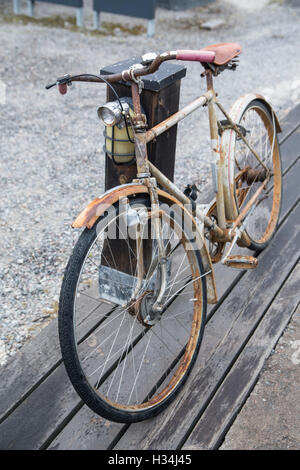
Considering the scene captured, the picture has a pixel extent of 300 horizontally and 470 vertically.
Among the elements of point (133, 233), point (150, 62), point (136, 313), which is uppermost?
point (150, 62)

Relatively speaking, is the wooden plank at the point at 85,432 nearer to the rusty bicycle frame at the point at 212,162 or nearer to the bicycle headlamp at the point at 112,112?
the rusty bicycle frame at the point at 212,162

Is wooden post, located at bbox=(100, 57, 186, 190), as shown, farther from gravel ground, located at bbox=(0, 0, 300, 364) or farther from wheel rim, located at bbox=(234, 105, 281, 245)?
gravel ground, located at bbox=(0, 0, 300, 364)

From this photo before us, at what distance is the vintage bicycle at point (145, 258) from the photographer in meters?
1.86

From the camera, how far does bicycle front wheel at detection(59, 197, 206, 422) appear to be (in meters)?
1.82

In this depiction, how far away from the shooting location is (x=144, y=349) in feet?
8.09

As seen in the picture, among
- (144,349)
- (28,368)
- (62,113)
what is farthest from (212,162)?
(62,113)

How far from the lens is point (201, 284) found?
2252 millimetres

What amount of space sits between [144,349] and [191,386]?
29 cm

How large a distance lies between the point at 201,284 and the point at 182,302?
51cm

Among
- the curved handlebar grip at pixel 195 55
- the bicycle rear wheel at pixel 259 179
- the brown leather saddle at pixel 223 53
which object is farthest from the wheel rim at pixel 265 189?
the curved handlebar grip at pixel 195 55

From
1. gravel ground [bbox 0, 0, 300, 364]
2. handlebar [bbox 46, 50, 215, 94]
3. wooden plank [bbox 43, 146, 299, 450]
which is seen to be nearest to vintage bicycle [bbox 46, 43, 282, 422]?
handlebar [bbox 46, 50, 215, 94]

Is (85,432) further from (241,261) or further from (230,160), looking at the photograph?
(230,160)
